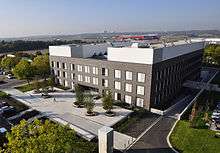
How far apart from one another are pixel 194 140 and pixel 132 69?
762 inches

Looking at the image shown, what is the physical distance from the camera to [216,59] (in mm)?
91312

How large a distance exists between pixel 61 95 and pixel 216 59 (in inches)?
2721

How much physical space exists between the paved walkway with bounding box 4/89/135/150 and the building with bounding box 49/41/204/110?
4999mm

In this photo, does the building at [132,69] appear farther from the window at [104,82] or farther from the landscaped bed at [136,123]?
the landscaped bed at [136,123]

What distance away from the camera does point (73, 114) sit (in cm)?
4434

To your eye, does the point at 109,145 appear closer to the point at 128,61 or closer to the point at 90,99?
the point at 90,99

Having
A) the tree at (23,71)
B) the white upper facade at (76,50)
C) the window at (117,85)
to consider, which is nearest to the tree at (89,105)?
the window at (117,85)

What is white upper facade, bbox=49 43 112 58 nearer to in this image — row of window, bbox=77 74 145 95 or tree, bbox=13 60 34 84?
row of window, bbox=77 74 145 95

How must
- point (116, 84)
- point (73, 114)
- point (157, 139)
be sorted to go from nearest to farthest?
point (157, 139), point (73, 114), point (116, 84)

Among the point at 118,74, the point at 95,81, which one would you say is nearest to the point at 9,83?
the point at 95,81

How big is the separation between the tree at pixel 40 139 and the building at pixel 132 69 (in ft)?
86.1

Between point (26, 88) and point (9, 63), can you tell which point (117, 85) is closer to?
point (26, 88)

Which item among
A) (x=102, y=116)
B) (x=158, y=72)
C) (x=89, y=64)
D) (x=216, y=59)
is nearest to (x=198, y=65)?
(x=216, y=59)

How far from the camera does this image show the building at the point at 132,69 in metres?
44.9
